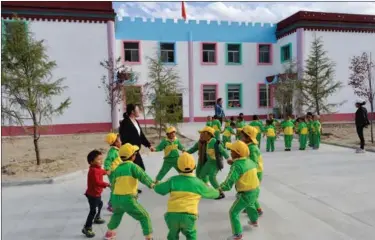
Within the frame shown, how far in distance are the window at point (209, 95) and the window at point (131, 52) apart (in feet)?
17.4

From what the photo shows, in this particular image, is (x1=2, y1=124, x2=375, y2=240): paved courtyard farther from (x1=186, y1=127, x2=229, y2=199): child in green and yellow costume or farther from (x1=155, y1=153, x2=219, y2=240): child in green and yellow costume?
(x1=155, y1=153, x2=219, y2=240): child in green and yellow costume

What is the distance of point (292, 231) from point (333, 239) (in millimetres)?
526

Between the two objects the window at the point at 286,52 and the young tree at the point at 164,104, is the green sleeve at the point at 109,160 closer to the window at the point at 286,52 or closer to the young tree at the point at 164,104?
the young tree at the point at 164,104

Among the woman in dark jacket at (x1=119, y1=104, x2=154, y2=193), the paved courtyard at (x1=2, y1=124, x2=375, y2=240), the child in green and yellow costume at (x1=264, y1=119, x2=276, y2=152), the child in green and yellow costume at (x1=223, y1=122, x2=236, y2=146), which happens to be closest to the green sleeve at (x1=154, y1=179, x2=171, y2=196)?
the paved courtyard at (x1=2, y1=124, x2=375, y2=240)

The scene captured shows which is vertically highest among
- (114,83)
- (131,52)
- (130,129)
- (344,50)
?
(131,52)

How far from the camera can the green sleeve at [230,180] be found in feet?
13.2

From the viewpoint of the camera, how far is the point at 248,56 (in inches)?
970

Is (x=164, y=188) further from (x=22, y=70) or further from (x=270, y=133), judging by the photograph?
(x=270, y=133)

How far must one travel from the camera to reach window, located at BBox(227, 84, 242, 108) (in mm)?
24409

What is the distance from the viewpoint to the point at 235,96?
968 inches

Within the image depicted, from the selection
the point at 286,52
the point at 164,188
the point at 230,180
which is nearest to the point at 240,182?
the point at 230,180

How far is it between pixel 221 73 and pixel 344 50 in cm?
853

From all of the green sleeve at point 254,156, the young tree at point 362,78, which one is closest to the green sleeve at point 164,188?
the green sleeve at point 254,156

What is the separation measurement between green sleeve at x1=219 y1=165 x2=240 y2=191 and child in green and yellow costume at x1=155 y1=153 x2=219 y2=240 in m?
0.27
